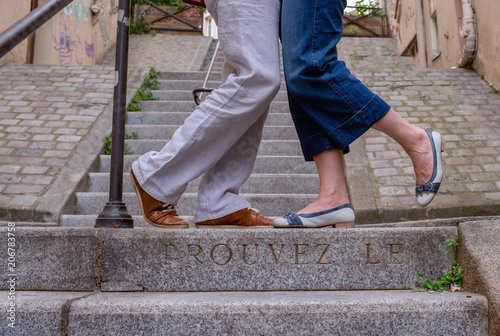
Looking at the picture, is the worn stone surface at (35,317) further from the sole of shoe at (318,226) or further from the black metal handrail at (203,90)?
the black metal handrail at (203,90)

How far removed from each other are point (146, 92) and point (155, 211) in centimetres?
472

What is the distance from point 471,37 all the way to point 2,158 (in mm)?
6513

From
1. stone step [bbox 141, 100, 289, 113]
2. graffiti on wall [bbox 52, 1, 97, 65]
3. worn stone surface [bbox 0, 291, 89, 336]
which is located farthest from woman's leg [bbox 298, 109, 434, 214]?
graffiti on wall [bbox 52, 1, 97, 65]

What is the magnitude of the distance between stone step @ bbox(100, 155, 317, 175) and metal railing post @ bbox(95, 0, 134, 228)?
7.93ft

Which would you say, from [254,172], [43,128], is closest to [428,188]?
[254,172]

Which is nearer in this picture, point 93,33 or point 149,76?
point 149,76

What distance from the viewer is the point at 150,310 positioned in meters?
1.47

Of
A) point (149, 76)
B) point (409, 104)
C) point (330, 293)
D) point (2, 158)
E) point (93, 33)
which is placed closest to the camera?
point (330, 293)

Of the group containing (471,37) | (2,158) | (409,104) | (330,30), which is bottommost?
(2,158)

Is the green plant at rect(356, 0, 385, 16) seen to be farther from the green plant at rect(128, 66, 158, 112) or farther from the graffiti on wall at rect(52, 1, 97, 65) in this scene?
the green plant at rect(128, 66, 158, 112)

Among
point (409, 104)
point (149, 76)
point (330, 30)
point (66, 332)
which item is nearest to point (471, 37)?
point (409, 104)

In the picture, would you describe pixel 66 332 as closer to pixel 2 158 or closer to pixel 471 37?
pixel 2 158

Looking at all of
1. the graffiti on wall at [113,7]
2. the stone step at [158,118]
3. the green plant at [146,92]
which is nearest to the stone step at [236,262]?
the stone step at [158,118]

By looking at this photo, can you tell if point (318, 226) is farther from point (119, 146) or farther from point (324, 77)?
point (119, 146)
